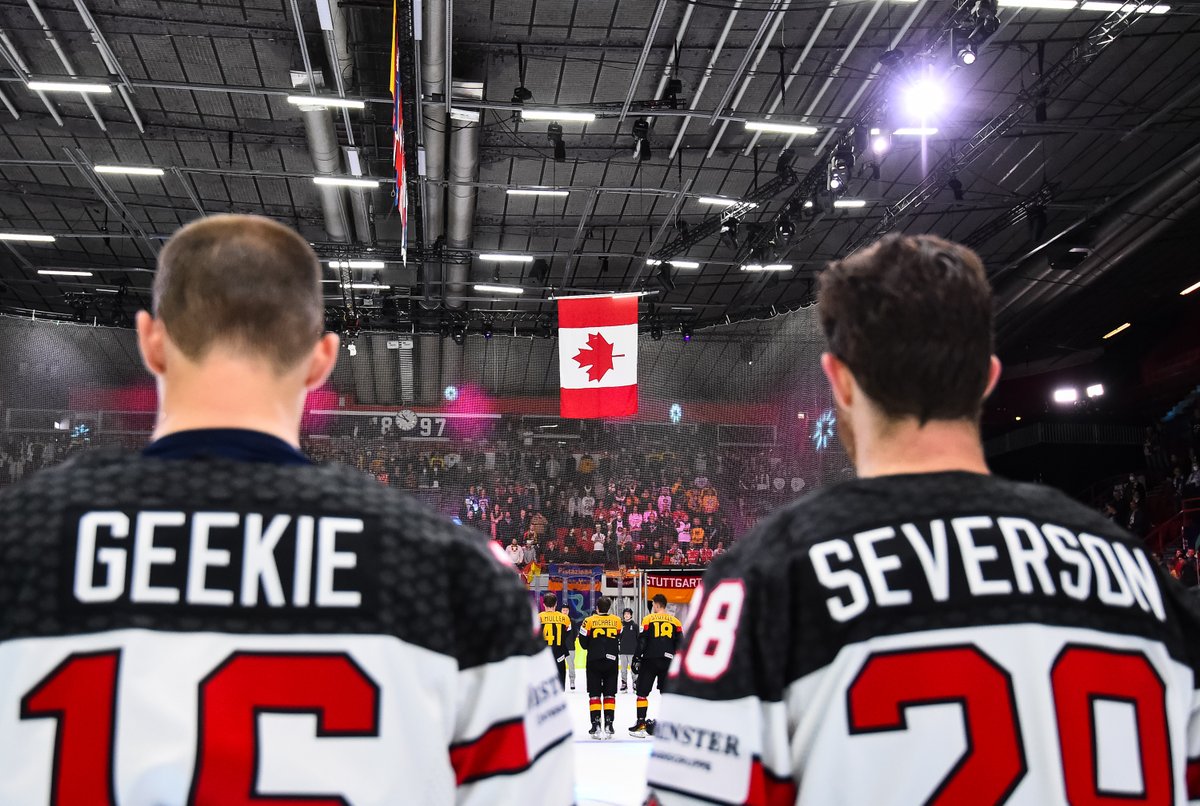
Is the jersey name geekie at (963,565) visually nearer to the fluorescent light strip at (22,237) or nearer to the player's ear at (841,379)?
the player's ear at (841,379)

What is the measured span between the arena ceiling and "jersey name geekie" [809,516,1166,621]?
8.63m

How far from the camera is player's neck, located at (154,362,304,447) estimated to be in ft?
4.09

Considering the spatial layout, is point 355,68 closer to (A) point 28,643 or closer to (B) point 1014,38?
(B) point 1014,38

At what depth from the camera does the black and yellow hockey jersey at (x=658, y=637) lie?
10.8 metres

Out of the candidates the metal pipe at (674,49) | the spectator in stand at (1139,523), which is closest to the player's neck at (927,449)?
the metal pipe at (674,49)

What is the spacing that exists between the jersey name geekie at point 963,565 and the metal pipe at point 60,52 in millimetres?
11708

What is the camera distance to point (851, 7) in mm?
10375

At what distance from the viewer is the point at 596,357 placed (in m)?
12.6

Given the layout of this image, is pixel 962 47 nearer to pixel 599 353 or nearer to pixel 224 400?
pixel 599 353

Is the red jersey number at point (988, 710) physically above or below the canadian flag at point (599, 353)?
below

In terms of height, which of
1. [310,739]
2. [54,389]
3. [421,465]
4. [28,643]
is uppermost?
[54,389]

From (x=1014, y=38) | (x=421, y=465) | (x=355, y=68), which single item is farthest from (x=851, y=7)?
(x=421, y=465)

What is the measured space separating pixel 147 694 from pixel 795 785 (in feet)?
2.62

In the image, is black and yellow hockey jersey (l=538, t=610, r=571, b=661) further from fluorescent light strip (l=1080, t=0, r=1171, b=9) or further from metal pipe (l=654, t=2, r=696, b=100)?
fluorescent light strip (l=1080, t=0, r=1171, b=9)
